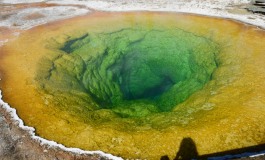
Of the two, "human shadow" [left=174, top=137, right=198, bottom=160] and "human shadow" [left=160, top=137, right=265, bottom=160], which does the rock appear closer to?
"human shadow" [left=160, top=137, right=265, bottom=160]

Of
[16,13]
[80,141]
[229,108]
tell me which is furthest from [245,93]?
[16,13]

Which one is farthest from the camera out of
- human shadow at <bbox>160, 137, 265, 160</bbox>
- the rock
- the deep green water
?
the rock

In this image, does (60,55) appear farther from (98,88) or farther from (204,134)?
(204,134)

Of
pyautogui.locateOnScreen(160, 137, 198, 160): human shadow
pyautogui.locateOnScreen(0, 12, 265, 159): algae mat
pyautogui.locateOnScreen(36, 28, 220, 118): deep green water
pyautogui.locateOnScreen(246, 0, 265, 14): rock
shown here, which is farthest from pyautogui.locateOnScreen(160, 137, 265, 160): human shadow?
pyautogui.locateOnScreen(246, 0, 265, 14): rock

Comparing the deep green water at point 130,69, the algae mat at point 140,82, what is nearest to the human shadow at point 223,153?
the algae mat at point 140,82

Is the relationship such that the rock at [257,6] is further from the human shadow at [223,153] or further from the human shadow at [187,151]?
the human shadow at [187,151]

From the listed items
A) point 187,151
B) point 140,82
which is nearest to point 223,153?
point 187,151
